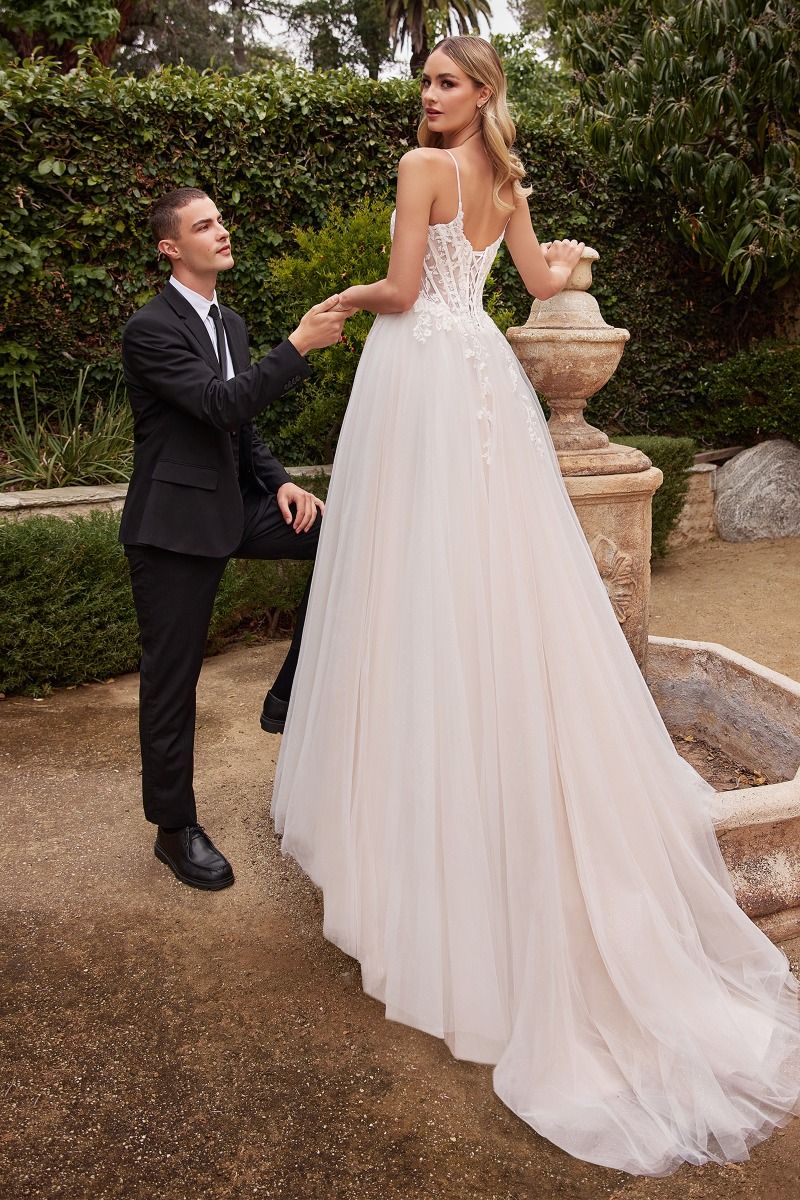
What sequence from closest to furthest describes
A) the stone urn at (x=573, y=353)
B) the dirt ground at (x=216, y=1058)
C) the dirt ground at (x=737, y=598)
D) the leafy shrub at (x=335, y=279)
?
the dirt ground at (x=216, y=1058) < the stone urn at (x=573, y=353) < the leafy shrub at (x=335, y=279) < the dirt ground at (x=737, y=598)

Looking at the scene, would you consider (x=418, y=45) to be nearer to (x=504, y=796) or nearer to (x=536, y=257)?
(x=536, y=257)

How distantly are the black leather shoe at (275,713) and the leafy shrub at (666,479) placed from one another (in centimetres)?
462

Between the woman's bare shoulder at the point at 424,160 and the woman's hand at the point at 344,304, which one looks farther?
the woman's hand at the point at 344,304

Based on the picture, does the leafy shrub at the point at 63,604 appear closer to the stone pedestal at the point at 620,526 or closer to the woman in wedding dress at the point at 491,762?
the woman in wedding dress at the point at 491,762

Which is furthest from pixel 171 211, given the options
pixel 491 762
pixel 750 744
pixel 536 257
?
pixel 750 744

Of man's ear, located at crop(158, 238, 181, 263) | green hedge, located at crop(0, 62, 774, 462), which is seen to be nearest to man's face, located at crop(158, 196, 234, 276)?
man's ear, located at crop(158, 238, 181, 263)

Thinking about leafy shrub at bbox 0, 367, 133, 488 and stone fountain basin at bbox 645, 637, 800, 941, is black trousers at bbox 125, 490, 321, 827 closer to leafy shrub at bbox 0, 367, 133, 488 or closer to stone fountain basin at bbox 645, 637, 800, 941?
stone fountain basin at bbox 645, 637, 800, 941

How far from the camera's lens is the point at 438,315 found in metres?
2.70

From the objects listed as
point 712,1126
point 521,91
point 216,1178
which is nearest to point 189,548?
point 216,1178

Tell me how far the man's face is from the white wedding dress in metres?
0.51

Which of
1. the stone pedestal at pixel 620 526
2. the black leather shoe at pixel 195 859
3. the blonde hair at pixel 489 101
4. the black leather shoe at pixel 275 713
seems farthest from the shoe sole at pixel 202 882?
the blonde hair at pixel 489 101

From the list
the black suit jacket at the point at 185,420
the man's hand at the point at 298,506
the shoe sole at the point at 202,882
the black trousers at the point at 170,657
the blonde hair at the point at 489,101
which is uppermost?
the blonde hair at the point at 489,101

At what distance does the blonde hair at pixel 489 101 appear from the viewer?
2500 millimetres

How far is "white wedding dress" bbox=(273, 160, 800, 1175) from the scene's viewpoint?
7.36 feet
